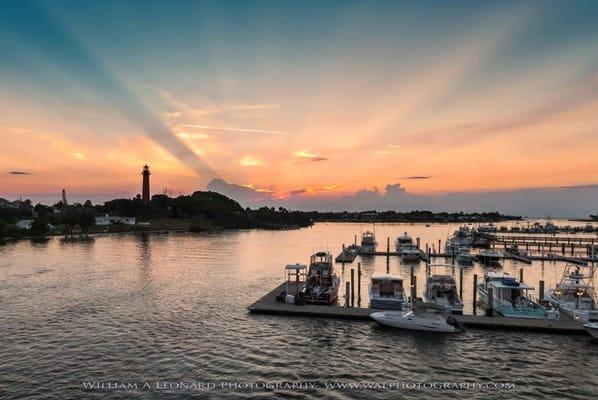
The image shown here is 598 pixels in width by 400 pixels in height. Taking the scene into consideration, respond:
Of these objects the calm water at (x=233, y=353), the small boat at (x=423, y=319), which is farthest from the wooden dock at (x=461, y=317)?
the small boat at (x=423, y=319)

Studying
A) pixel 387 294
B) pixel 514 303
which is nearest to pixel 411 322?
pixel 387 294

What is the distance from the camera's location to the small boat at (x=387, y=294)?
126 ft

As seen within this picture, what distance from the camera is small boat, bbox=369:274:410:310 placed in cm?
3853

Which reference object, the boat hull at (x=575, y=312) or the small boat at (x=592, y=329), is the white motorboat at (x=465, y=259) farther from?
the small boat at (x=592, y=329)

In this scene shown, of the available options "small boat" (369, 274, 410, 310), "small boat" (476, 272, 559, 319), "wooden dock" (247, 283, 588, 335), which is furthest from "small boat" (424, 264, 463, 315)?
"small boat" (476, 272, 559, 319)

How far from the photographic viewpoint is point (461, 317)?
34.7m

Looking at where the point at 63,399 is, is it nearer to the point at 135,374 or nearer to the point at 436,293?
the point at 135,374

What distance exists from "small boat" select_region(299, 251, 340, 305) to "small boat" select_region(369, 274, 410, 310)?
4.26m

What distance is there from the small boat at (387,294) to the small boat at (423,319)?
338 cm

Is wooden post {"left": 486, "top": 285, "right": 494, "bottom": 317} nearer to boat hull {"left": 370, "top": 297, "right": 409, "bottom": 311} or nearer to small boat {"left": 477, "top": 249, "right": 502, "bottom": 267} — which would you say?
boat hull {"left": 370, "top": 297, "right": 409, "bottom": 311}

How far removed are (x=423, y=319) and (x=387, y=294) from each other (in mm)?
7747

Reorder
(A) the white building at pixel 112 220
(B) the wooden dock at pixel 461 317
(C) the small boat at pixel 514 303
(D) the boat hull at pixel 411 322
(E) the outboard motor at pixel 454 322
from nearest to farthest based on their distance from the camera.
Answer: (D) the boat hull at pixel 411 322 < (B) the wooden dock at pixel 461 317 < (E) the outboard motor at pixel 454 322 < (C) the small boat at pixel 514 303 < (A) the white building at pixel 112 220

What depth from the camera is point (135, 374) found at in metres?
25.0

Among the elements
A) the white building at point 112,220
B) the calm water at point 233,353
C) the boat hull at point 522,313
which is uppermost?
the white building at point 112,220
